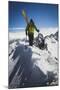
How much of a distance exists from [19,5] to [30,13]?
5.0 inches

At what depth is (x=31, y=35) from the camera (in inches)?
89.0

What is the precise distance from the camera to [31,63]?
2246 mm

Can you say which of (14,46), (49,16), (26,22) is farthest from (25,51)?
(49,16)

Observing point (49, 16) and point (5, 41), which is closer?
point (5, 41)

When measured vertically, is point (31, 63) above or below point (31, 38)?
below

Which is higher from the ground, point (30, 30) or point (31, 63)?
point (30, 30)

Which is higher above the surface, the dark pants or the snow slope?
the dark pants

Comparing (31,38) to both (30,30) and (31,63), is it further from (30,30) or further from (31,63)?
(31,63)

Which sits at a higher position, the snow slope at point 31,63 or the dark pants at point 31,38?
the dark pants at point 31,38

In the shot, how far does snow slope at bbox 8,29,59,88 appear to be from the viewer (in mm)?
2191

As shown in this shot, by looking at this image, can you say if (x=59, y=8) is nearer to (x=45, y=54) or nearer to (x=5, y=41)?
(x=45, y=54)

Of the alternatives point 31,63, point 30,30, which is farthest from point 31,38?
point 31,63

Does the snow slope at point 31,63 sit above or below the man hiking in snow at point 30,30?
below

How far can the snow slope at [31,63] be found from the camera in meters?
2.19
